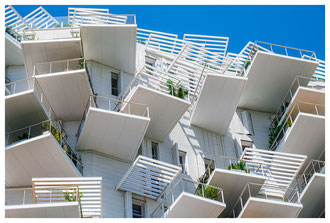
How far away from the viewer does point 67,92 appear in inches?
920

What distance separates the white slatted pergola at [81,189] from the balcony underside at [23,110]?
342cm

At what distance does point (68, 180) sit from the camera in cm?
1936

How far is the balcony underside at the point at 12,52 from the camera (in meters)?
26.9

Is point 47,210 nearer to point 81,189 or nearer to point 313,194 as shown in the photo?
point 81,189

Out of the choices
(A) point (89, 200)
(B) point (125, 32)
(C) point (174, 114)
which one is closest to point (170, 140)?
(C) point (174, 114)

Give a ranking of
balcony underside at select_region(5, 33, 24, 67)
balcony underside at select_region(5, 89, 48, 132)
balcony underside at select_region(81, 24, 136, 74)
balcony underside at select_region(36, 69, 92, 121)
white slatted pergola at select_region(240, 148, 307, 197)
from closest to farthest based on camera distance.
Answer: balcony underside at select_region(5, 89, 48, 132)
balcony underside at select_region(36, 69, 92, 121)
white slatted pergola at select_region(240, 148, 307, 197)
balcony underside at select_region(81, 24, 136, 74)
balcony underside at select_region(5, 33, 24, 67)

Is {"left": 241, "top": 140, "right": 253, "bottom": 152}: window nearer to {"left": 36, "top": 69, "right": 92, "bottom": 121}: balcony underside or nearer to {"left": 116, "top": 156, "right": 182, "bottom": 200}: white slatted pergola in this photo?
{"left": 116, "top": 156, "right": 182, "bottom": 200}: white slatted pergola

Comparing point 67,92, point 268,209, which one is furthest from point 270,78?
point 67,92

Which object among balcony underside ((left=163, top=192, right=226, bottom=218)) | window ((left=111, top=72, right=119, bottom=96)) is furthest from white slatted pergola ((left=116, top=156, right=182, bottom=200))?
window ((left=111, top=72, right=119, bottom=96))

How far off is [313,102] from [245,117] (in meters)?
3.52

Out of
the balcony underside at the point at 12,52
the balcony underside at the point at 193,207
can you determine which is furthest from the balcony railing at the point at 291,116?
the balcony underside at the point at 12,52

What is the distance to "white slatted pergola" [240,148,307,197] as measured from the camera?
24438 mm

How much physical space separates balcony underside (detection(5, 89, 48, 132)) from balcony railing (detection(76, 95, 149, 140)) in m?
1.72

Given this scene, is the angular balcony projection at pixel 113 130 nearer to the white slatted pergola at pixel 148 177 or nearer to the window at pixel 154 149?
the white slatted pergola at pixel 148 177
